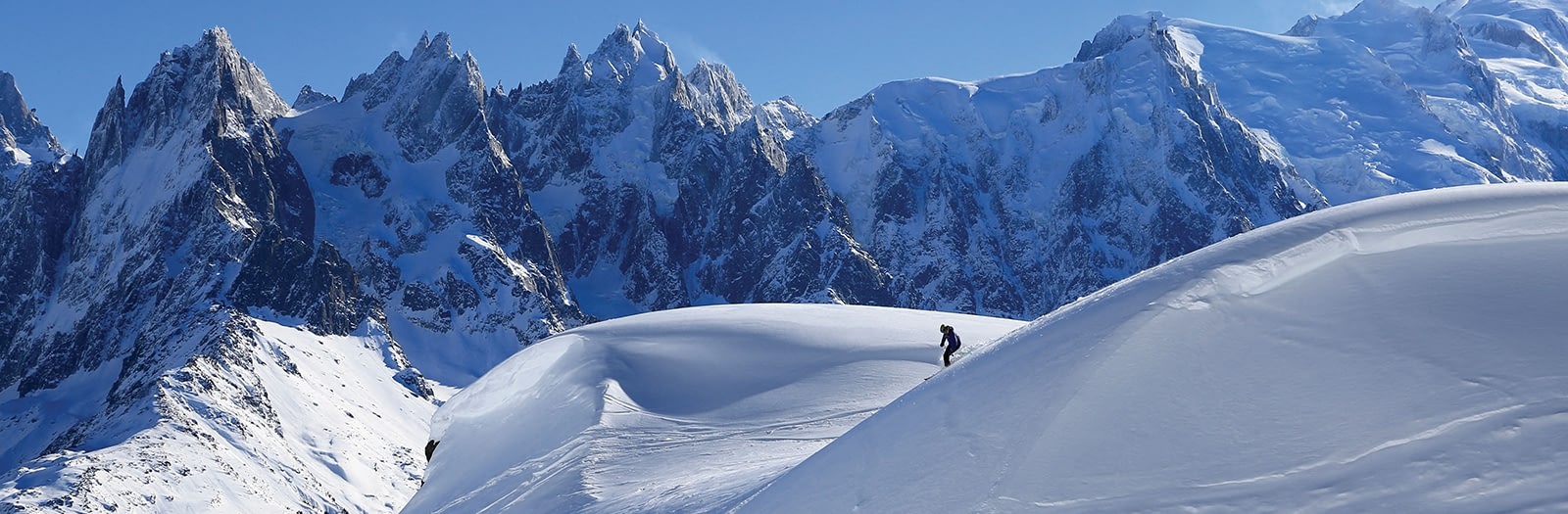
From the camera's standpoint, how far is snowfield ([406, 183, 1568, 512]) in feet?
43.7

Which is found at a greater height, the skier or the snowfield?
the skier

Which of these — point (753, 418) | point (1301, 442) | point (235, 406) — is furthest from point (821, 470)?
point (235, 406)

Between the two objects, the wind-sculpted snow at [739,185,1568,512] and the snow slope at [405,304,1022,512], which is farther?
the snow slope at [405,304,1022,512]

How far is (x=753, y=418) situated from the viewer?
27.0 m

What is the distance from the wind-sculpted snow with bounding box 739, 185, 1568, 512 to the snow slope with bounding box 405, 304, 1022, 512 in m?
3.74

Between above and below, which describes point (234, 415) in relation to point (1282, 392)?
above

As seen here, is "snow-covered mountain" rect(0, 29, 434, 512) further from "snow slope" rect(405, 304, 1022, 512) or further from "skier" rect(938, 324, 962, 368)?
"skier" rect(938, 324, 962, 368)

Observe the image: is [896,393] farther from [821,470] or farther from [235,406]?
[235,406]

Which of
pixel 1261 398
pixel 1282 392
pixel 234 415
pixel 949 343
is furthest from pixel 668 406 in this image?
pixel 234 415

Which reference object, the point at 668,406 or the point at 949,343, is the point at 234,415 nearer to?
the point at 668,406

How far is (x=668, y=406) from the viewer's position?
28375 millimetres

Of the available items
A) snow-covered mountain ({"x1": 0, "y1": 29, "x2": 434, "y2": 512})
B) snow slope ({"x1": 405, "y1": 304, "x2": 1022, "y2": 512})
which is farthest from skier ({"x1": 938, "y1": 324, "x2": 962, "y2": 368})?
snow-covered mountain ({"x1": 0, "y1": 29, "x2": 434, "y2": 512})

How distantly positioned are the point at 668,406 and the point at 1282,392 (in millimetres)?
15311

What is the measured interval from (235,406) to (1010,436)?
6027 inches
